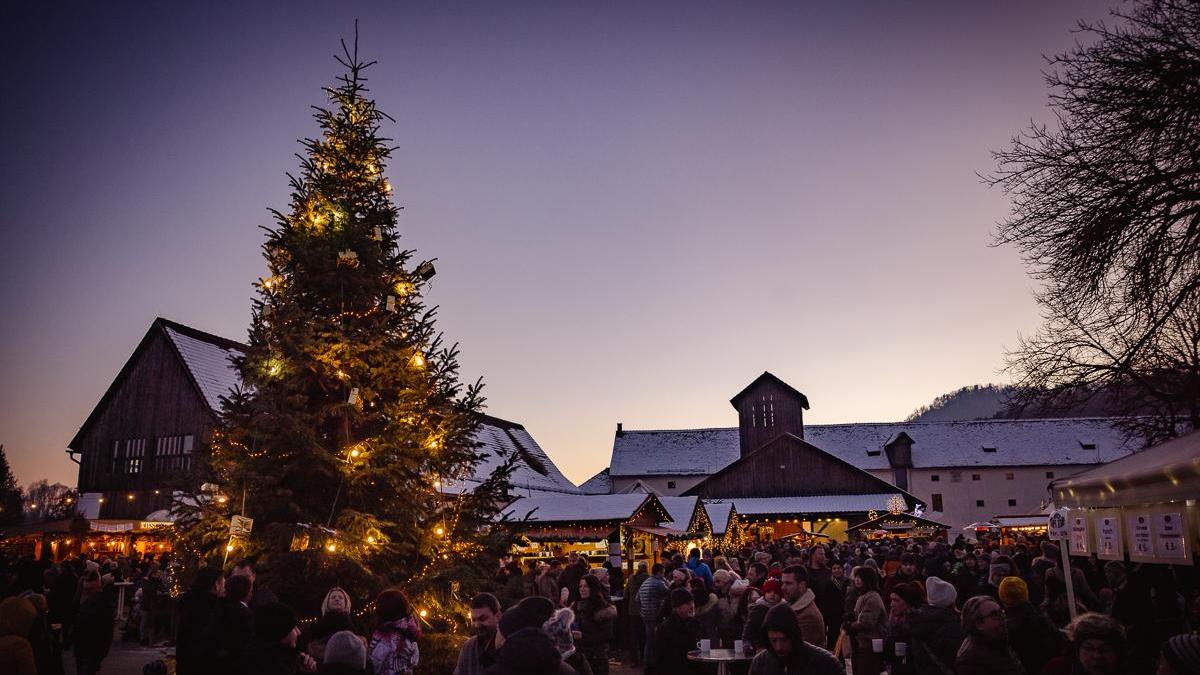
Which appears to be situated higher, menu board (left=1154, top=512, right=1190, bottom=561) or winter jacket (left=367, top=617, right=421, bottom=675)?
menu board (left=1154, top=512, right=1190, bottom=561)

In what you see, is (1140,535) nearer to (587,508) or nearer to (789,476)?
(587,508)

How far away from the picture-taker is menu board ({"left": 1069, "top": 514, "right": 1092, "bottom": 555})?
1090 cm

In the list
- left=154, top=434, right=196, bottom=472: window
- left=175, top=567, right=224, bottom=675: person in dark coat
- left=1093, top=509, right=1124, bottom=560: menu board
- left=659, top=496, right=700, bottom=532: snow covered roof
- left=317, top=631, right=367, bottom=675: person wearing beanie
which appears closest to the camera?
left=317, top=631, right=367, bottom=675: person wearing beanie

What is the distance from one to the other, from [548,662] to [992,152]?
462 inches

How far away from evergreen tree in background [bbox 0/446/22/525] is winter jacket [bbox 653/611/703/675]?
6331 centimetres

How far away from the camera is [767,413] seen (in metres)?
60.0

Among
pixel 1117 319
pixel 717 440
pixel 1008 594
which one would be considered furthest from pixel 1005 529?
pixel 1008 594

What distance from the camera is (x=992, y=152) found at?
40.8 feet

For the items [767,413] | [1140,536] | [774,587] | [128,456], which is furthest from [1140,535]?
[767,413]

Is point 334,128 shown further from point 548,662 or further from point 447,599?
point 548,662

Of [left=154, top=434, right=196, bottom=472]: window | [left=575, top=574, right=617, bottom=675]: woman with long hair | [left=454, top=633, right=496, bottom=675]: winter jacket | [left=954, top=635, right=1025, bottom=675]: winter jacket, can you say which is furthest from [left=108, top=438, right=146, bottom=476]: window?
[left=954, top=635, right=1025, bottom=675]: winter jacket

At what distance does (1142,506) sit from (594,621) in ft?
22.9

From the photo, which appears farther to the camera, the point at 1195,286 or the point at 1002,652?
the point at 1195,286

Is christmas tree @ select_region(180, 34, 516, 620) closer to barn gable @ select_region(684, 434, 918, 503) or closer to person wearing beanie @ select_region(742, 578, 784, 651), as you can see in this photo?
person wearing beanie @ select_region(742, 578, 784, 651)
